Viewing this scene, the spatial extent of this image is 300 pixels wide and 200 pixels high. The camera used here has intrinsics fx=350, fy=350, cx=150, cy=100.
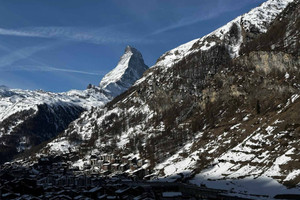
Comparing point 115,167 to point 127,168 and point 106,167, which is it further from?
point 127,168

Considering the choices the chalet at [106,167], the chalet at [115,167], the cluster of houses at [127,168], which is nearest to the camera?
the cluster of houses at [127,168]

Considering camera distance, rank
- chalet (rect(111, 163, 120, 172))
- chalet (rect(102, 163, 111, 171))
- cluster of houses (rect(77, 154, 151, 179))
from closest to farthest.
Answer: cluster of houses (rect(77, 154, 151, 179))
chalet (rect(111, 163, 120, 172))
chalet (rect(102, 163, 111, 171))

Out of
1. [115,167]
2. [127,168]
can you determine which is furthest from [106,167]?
[127,168]

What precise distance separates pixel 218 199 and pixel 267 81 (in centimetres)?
10467

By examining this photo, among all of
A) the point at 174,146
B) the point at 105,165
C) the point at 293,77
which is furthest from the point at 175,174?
the point at 293,77

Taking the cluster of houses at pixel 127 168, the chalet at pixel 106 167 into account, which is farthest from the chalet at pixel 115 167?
the chalet at pixel 106 167

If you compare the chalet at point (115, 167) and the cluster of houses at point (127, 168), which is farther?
the chalet at point (115, 167)

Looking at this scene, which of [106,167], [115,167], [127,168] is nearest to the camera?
[127,168]

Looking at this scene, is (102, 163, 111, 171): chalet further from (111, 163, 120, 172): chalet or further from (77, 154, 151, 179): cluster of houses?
(111, 163, 120, 172): chalet

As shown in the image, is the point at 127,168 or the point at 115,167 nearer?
the point at 127,168

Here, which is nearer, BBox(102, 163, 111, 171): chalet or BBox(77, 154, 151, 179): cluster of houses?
BBox(77, 154, 151, 179): cluster of houses

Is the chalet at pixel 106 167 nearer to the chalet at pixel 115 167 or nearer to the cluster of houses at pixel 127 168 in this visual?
the cluster of houses at pixel 127 168

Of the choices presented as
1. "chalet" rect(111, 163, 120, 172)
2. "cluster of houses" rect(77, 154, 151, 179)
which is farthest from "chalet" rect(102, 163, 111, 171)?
"chalet" rect(111, 163, 120, 172)

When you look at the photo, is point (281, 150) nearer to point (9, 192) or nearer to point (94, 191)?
point (94, 191)
